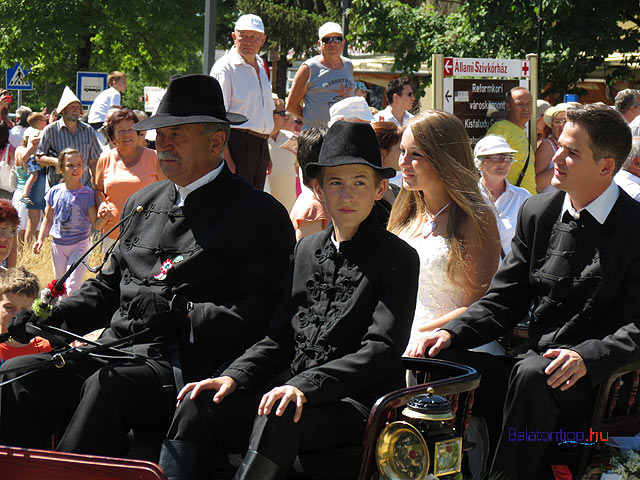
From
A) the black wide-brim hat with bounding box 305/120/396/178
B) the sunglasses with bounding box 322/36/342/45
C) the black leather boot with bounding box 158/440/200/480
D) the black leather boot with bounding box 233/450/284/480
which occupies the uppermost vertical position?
the sunglasses with bounding box 322/36/342/45

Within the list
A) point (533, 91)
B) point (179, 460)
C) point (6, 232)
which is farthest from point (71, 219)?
point (179, 460)

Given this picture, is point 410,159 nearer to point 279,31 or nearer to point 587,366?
point 587,366

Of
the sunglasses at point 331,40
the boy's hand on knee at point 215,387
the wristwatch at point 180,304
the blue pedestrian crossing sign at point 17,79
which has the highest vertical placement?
the sunglasses at point 331,40

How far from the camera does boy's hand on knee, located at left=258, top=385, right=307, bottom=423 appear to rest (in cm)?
283

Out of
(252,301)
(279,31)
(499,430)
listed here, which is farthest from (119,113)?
(279,31)

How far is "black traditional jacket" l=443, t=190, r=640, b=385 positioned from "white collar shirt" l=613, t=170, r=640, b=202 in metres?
2.32

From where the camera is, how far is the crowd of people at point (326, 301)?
3.09m

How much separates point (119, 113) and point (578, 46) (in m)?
10.7

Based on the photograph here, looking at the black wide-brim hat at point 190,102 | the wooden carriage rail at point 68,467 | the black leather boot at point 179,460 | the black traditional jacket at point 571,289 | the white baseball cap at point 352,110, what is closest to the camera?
the wooden carriage rail at point 68,467

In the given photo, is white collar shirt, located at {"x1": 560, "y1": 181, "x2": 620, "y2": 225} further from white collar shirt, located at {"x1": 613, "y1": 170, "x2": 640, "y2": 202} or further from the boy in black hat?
white collar shirt, located at {"x1": 613, "y1": 170, "x2": 640, "y2": 202}

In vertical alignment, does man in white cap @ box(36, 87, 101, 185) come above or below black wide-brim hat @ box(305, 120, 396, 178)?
below

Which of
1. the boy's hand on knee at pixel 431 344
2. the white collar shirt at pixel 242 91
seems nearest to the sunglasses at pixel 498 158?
the white collar shirt at pixel 242 91

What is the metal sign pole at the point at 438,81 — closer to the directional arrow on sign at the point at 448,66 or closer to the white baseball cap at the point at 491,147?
the directional arrow on sign at the point at 448,66

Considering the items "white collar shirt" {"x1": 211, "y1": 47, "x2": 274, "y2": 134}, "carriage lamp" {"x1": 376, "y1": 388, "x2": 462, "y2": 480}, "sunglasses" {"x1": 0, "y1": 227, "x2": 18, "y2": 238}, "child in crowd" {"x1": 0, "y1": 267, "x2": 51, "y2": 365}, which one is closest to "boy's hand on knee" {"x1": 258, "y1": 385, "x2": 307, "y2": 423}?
"carriage lamp" {"x1": 376, "y1": 388, "x2": 462, "y2": 480}
